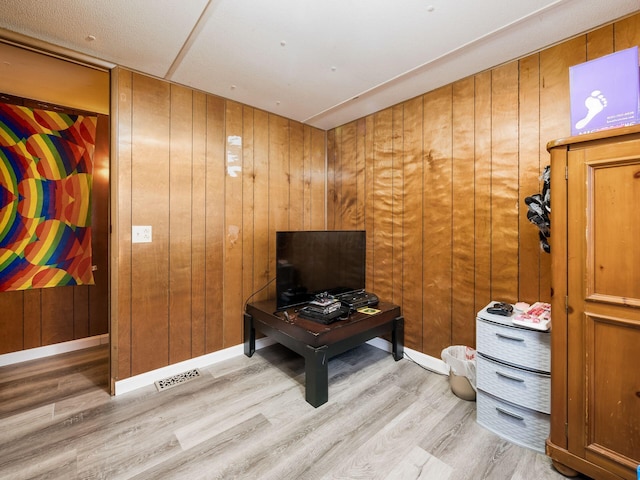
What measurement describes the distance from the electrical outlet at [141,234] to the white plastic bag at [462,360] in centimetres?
260

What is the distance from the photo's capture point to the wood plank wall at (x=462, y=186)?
1.95m

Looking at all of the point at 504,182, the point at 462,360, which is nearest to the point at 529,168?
the point at 504,182

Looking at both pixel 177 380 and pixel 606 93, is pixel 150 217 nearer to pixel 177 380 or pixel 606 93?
pixel 177 380

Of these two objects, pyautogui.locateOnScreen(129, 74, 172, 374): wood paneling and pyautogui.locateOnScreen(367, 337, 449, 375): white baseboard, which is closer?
pyautogui.locateOnScreen(129, 74, 172, 374): wood paneling

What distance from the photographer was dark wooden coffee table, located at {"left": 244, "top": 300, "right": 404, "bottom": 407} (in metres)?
2.06

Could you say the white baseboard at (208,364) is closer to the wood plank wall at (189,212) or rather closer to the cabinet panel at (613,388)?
the wood plank wall at (189,212)

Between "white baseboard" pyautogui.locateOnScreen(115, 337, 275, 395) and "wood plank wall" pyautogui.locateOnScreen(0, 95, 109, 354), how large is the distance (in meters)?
1.09

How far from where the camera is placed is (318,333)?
6.90 feet

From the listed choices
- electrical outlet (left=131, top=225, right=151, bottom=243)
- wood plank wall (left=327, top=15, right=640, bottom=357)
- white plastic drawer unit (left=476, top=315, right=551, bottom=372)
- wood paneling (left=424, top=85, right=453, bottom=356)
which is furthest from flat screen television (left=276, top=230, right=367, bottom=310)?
white plastic drawer unit (left=476, top=315, right=551, bottom=372)

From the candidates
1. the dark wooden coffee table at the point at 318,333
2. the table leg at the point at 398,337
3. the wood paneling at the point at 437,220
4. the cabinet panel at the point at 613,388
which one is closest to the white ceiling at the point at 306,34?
the wood paneling at the point at 437,220

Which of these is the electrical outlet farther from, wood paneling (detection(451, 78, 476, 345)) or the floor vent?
wood paneling (detection(451, 78, 476, 345))

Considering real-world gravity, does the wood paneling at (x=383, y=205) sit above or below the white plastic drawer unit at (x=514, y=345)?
above

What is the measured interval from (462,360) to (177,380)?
7.60 ft

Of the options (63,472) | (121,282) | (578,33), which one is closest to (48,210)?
(121,282)
